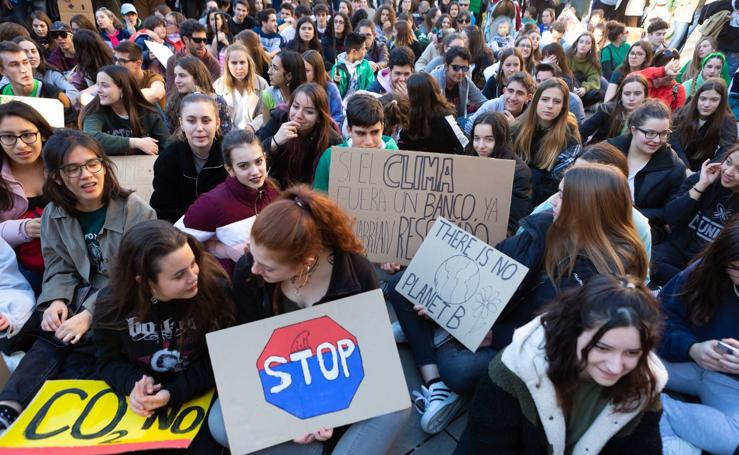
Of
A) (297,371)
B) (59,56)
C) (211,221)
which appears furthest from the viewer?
(59,56)

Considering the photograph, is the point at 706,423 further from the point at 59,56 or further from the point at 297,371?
the point at 59,56

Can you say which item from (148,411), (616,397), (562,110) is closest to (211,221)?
(148,411)

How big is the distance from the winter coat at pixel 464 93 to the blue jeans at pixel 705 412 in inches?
157

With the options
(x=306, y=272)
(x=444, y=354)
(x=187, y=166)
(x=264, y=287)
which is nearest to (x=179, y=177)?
(x=187, y=166)

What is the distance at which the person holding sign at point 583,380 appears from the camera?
5.14 ft

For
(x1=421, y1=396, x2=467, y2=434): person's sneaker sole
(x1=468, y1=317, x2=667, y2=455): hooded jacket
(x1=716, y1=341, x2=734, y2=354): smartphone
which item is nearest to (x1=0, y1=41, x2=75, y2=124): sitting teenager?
(x1=421, y1=396, x2=467, y2=434): person's sneaker sole

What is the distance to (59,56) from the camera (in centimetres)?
615

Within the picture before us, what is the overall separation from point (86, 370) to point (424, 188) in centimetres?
221

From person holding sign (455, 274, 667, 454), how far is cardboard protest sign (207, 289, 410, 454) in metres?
0.47

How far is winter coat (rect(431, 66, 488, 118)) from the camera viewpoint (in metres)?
5.58

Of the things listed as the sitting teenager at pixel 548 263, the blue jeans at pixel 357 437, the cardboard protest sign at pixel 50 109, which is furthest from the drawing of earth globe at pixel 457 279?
the cardboard protest sign at pixel 50 109

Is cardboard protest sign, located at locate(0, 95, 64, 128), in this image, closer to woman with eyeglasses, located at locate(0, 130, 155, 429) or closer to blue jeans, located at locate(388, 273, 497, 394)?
woman with eyeglasses, located at locate(0, 130, 155, 429)

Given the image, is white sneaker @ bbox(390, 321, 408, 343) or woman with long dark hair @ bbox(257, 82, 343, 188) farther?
woman with long dark hair @ bbox(257, 82, 343, 188)

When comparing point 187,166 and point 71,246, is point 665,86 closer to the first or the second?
point 187,166
